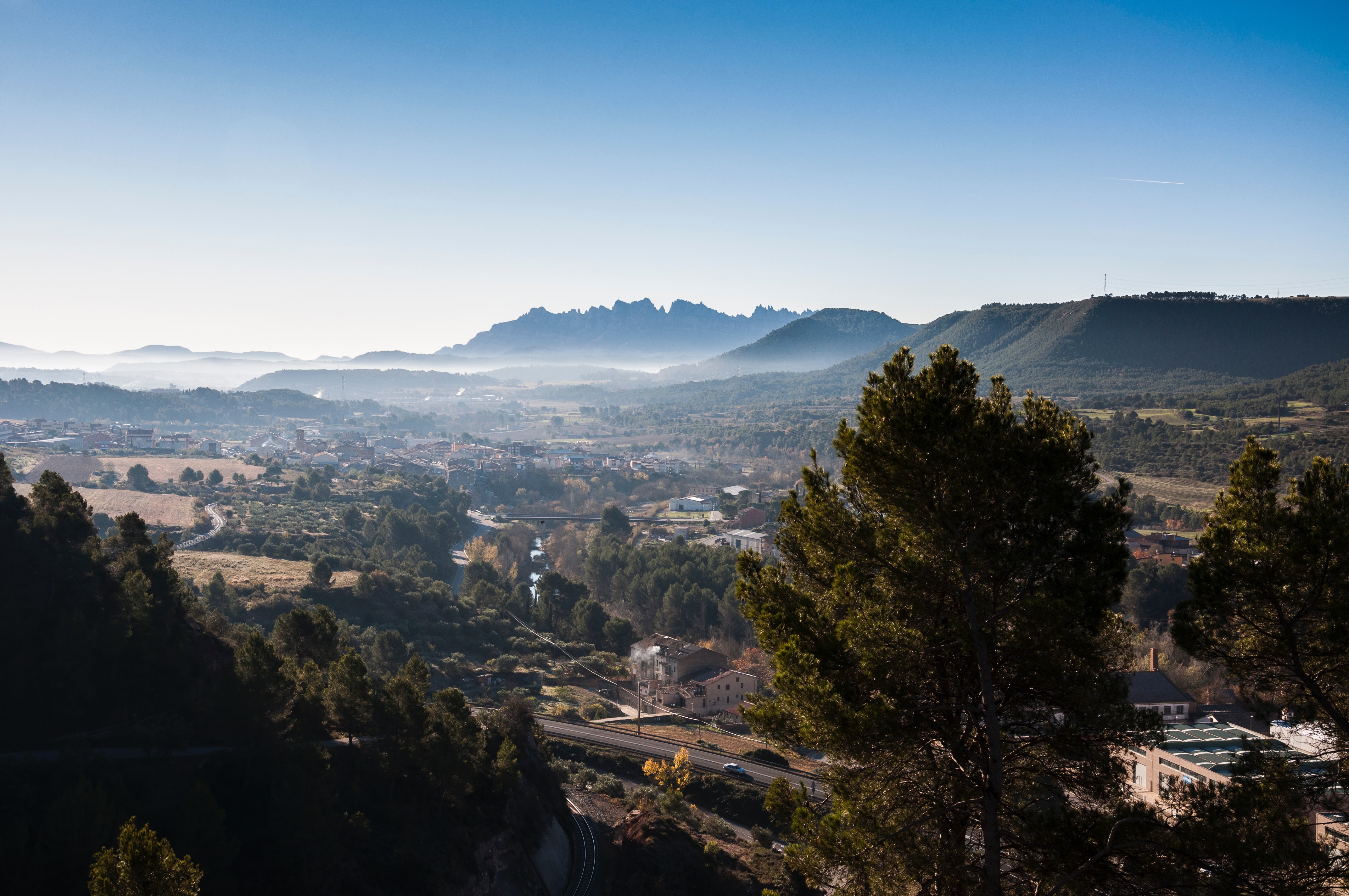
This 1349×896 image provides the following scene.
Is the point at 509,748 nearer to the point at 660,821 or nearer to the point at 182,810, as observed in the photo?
the point at 660,821

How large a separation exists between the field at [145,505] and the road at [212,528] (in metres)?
1.26

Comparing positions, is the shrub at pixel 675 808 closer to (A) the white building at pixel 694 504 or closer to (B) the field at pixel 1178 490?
(B) the field at pixel 1178 490

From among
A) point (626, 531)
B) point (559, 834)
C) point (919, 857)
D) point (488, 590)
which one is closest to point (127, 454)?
point (626, 531)

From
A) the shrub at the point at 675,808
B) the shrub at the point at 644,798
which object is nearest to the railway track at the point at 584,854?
the shrub at the point at 644,798

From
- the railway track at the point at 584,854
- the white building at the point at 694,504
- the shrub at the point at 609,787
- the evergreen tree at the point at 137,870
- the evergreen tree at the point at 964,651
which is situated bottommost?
the shrub at the point at 609,787

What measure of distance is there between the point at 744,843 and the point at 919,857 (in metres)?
20.3

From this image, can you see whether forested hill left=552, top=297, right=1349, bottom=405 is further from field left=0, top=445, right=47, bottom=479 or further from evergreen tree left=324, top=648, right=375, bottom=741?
evergreen tree left=324, top=648, right=375, bottom=741

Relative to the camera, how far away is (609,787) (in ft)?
95.2

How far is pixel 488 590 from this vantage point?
51656 millimetres

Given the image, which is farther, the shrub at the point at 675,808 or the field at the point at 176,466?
the field at the point at 176,466

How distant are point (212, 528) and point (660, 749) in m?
43.3

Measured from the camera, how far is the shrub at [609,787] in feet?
94.3

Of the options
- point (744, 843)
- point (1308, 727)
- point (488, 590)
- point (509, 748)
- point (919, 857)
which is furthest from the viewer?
point (488, 590)

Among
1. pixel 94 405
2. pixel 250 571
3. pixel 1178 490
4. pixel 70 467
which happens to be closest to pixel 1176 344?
pixel 1178 490
